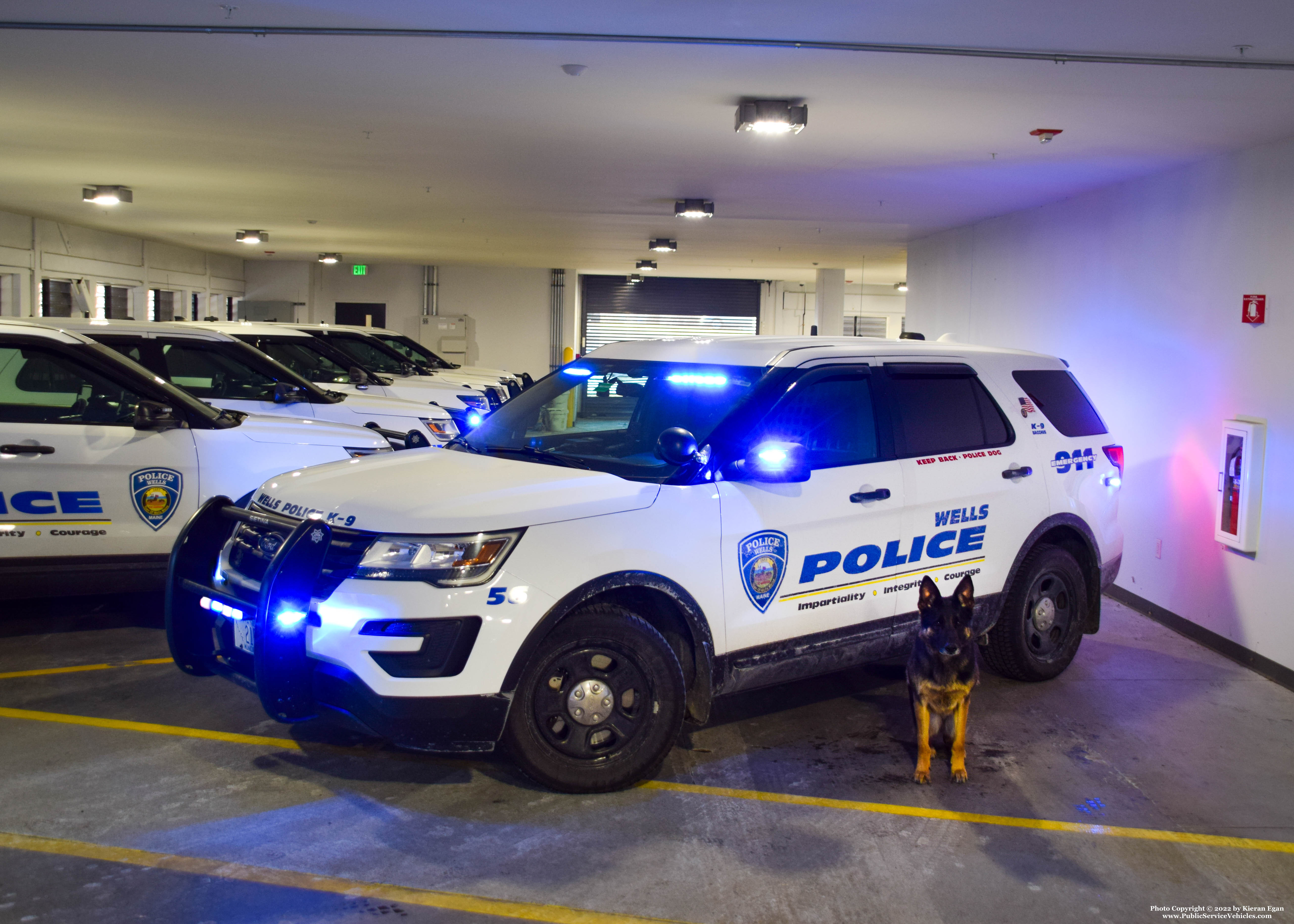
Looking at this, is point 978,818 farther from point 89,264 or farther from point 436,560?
point 89,264

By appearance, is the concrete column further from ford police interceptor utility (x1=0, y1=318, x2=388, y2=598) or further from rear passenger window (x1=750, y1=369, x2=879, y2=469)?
rear passenger window (x1=750, y1=369, x2=879, y2=469)

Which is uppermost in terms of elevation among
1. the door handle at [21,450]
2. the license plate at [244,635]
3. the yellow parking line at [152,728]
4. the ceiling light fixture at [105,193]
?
the ceiling light fixture at [105,193]

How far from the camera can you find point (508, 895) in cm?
345

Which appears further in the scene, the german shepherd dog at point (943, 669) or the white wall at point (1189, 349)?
the white wall at point (1189, 349)

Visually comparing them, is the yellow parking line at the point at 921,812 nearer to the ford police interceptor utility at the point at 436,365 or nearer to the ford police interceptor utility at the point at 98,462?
the ford police interceptor utility at the point at 98,462

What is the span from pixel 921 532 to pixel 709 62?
9.17 ft

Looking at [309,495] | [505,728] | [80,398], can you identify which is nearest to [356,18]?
[309,495]

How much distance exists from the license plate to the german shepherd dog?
2716 millimetres

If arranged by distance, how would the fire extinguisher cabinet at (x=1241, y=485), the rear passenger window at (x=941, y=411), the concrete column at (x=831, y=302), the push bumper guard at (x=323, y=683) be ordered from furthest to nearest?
1. the concrete column at (x=831, y=302)
2. the fire extinguisher cabinet at (x=1241, y=485)
3. the rear passenger window at (x=941, y=411)
4. the push bumper guard at (x=323, y=683)

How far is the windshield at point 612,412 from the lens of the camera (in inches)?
184

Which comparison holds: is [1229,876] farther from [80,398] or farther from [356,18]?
[80,398]

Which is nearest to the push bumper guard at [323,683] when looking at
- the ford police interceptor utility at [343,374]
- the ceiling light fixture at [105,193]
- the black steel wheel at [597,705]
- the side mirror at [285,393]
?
the black steel wheel at [597,705]

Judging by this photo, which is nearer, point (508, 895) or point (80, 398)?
point (508, 895)

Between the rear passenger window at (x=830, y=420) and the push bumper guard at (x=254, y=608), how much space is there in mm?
2009
